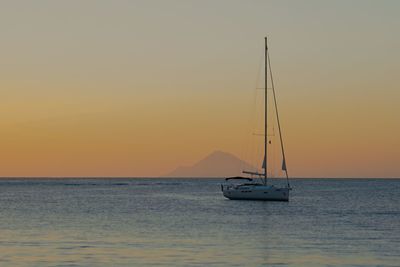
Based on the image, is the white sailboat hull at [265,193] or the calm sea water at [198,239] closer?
the calm sea water at [198,239]

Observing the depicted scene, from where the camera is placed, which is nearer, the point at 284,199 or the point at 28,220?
the point at 28,220

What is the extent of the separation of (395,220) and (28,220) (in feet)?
107

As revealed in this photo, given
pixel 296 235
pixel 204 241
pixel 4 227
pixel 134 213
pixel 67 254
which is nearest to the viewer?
pixel 67 254

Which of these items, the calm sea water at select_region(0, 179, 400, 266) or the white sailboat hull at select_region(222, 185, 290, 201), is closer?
the calm sea water at select_region(0, 179, 400, 266)

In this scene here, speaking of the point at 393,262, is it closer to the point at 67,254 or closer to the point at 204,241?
the point at 204,241

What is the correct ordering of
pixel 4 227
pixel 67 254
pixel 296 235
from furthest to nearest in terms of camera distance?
1. pixel 4 227
2. pixel 296 235
3. pixel 67 254

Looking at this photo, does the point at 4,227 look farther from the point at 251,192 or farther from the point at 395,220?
the point at 251,192

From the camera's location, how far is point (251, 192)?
98000mm

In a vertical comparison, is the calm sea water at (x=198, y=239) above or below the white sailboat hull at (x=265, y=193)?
below

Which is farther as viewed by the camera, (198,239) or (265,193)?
(265,193)

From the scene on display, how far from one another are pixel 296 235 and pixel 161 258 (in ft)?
55.5

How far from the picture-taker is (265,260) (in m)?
38.5

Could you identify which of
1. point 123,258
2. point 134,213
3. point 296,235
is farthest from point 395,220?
point 123,258

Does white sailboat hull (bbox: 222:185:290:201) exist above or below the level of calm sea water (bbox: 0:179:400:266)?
above
